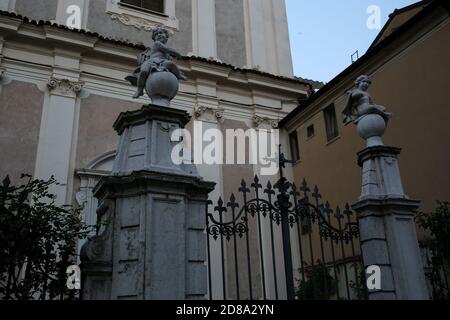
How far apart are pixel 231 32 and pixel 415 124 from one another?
8329mm

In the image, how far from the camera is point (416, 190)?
12.2 metres

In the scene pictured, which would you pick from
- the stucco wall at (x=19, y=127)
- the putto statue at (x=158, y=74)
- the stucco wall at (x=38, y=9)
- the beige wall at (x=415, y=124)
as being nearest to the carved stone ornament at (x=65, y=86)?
Answer: the stucco wall at (x=19, y=127)

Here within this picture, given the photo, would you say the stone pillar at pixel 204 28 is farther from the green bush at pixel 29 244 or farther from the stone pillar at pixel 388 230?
the green bush at pixel 29 244

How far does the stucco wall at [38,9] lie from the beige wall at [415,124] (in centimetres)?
947

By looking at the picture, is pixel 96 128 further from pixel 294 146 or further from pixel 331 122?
pixel 331 122

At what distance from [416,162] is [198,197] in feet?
27.2

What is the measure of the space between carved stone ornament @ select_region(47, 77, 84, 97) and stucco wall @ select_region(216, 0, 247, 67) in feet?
18.6

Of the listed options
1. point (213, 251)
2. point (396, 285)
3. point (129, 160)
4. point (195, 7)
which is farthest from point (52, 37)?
point (396, 285)

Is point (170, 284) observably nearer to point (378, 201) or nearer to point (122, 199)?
point (122, 199)

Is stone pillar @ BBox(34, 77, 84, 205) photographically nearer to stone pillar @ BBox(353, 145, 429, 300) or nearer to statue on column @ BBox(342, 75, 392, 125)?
statue on column @ BBox(342, 75, 392, 125)

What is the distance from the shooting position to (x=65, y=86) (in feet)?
45.0

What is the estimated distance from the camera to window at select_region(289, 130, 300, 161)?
674 inches
